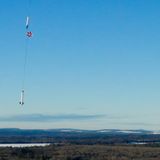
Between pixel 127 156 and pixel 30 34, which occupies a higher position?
pixel 30 34

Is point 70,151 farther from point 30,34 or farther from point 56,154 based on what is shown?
point 30,34

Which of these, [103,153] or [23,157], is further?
[103,153]

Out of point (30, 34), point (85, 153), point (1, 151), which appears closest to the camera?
point (30, 34)

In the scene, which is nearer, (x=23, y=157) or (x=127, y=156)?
(x=23, y=157)

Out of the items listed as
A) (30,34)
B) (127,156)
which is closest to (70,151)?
(127,156)

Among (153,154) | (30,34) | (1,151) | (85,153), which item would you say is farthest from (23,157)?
(30,34)

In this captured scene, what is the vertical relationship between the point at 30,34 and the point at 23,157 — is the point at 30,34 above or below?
above

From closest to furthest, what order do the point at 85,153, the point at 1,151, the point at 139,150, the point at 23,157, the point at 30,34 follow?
the point at 30,34 < the point at 23,157 < the point at 1,151 < the point at 85,153 < the point at 139,150

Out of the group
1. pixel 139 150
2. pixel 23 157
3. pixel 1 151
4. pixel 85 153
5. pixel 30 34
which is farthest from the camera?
pixel 139 150

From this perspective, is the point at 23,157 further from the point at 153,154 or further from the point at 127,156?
the point at 153,154
